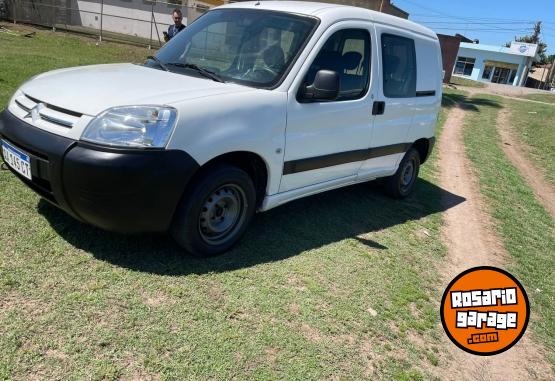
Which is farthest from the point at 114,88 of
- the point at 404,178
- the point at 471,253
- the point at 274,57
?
the point at 404,178

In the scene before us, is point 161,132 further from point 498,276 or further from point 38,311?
point 498,276

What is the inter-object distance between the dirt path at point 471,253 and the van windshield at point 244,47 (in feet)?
8.11

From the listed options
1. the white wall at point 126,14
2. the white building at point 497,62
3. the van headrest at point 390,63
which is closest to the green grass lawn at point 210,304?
the van headrest at point 390,63

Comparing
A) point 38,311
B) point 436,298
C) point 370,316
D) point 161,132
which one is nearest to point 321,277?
point 370,316

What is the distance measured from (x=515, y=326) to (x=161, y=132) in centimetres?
281

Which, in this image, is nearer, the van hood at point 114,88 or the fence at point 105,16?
the van hood at point 114,88

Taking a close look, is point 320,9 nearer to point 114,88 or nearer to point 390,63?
point 390,63

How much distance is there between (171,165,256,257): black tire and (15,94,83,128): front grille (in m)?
0.89

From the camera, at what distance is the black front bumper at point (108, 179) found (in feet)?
9.81

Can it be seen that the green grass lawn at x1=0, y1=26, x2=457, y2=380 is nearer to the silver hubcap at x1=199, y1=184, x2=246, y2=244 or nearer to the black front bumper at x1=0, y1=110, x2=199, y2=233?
the silver hubcap at x1=199, y1=184, x2=246, y2=244

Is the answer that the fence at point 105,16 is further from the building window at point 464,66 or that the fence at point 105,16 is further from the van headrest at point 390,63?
the building window at point 464,66

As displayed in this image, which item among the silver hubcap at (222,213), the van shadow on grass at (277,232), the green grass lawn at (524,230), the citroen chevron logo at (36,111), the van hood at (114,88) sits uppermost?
the van hood at (114,88)

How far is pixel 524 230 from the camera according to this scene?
6.23 m

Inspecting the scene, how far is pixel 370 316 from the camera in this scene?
3.51 m
